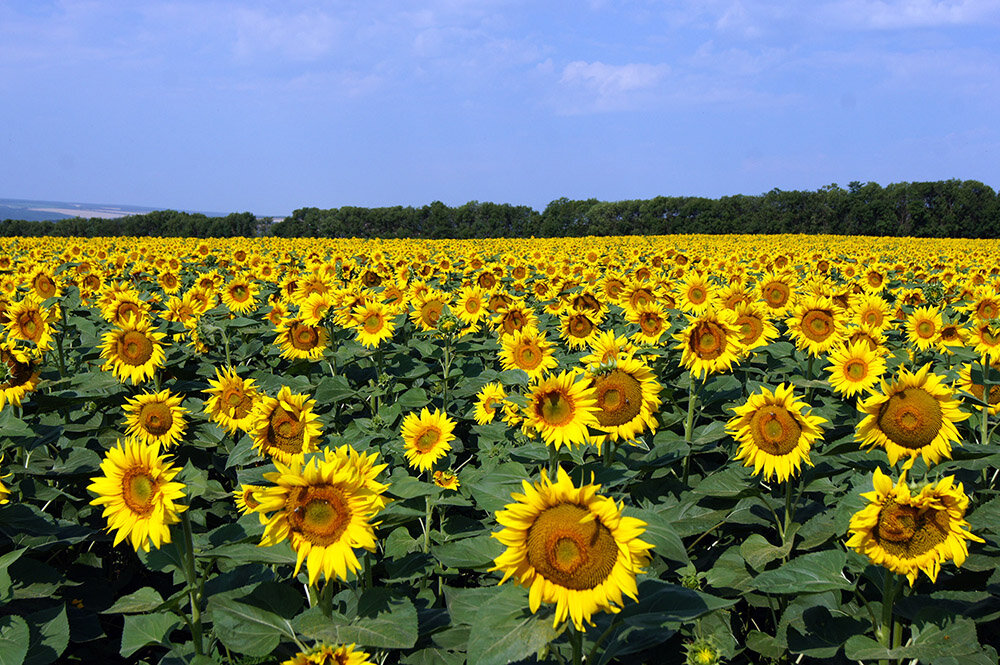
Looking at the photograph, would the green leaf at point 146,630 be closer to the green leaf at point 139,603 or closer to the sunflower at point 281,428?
the green leaf at point 139,603

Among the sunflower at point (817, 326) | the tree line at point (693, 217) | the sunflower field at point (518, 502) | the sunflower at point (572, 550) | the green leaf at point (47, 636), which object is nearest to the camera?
the sunflower at point (572, 550)

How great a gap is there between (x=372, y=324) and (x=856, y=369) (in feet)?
13.8

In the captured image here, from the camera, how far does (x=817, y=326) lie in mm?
5285

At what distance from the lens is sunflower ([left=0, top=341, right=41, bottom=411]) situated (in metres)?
4.32

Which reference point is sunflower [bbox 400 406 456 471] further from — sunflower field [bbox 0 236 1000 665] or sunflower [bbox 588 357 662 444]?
sunflower [bbox 588 357 662 444]

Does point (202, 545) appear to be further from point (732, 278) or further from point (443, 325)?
point (732, 278)

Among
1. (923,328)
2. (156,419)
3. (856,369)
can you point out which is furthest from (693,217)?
(156,419)

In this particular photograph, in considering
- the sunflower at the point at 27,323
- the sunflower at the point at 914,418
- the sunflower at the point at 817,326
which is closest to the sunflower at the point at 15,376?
the sunflower at the point at 27,323

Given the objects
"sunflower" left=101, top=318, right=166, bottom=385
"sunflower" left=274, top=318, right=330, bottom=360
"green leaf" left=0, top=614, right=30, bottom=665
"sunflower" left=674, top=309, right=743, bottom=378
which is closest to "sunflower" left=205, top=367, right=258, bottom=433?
"sunflower" left=101, top=318, right=166, bottom=385

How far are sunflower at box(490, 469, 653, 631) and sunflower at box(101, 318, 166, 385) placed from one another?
179 inches

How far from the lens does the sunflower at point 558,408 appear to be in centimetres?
311

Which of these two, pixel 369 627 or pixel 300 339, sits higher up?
pixel 300 339

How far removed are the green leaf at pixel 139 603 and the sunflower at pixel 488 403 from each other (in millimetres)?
2901

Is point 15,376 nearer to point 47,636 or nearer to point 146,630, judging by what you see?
point 47,636
